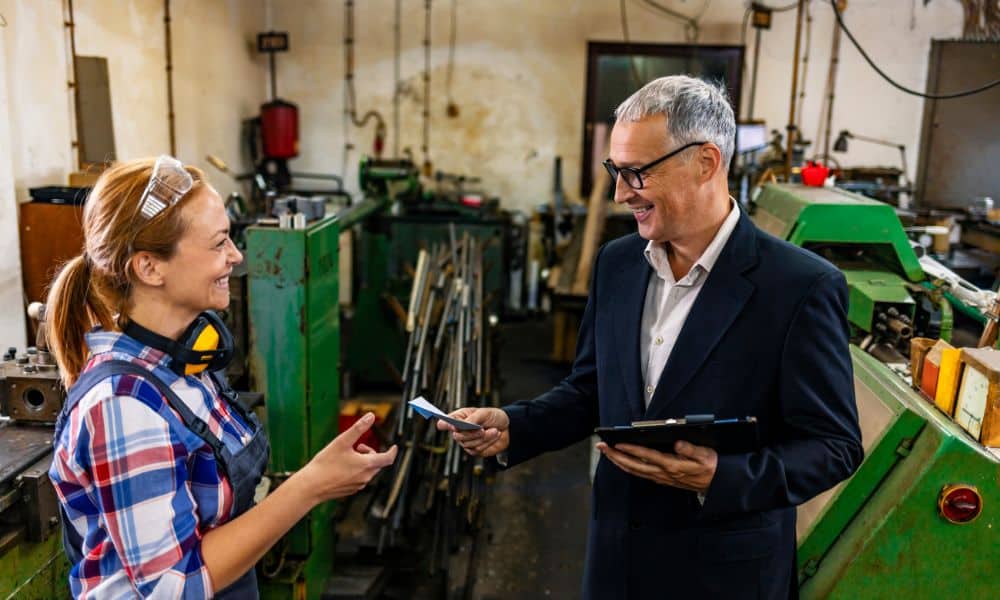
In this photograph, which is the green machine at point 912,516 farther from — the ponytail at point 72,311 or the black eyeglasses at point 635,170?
the ponytail at point 72,311

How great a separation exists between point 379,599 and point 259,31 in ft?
15.3

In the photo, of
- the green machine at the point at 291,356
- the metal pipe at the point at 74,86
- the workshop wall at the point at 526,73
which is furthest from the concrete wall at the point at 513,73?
the green machine at the point at 291,356

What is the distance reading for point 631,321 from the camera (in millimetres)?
1425

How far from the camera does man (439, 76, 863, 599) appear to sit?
125 centimetres

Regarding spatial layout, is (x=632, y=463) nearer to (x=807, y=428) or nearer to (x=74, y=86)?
(x=807, y=428)

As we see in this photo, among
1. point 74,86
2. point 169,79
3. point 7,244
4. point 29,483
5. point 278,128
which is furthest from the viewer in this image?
point 278,128

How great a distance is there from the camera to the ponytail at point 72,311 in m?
1.19

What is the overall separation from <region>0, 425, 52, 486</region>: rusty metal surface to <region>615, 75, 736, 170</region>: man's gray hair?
1.37 metres

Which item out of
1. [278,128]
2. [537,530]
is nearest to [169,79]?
[278,128]

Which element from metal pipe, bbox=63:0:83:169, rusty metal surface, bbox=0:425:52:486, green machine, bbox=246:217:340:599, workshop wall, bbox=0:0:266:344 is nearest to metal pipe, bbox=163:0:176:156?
workshop wall, bbox=0:0:266:344

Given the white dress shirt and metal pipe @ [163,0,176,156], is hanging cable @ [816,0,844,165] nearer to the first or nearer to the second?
metal pipe @ [163,0,176,156]

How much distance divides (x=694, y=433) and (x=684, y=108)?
0.51 meters

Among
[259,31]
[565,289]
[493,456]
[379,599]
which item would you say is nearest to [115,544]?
[493,456]

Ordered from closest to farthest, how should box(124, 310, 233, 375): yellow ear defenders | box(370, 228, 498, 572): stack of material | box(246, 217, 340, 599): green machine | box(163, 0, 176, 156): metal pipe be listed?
box(124, 310, 233, 375): yellow ear defenders
box(246, 217, 340, 599): green machine
box(370, 228, 498, 572): stack of material
box(163, 0, 176, 156): metal pipe
